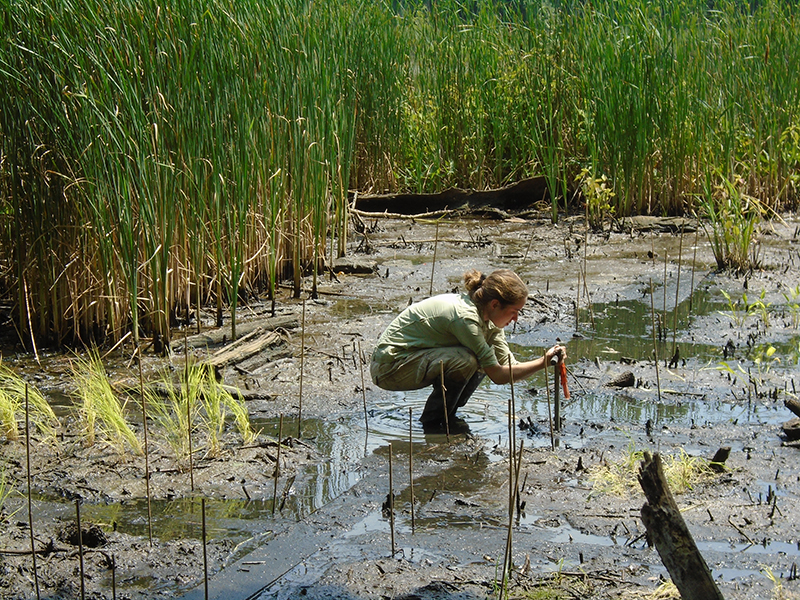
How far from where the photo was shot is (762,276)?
8.02 m

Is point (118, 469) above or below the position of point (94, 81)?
below

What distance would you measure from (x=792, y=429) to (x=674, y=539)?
233 cm

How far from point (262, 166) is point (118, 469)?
336cm

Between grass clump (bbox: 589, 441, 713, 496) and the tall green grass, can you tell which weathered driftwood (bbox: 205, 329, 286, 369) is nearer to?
the tall green grass

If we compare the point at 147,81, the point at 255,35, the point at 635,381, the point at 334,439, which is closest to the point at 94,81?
the point at 147,81

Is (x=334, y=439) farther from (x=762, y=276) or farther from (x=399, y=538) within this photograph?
(x=762, y=276)

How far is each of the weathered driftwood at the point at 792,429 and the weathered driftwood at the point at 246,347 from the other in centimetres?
323

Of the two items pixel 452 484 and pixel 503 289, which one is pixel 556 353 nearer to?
pixel 503 289

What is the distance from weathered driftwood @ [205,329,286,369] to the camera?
18.8 ft

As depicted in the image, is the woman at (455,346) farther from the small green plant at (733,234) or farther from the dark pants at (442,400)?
the small green plant at (733,234)

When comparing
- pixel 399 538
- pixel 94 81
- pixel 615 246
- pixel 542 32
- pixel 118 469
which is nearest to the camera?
pixel 399 538

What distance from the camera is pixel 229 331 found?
643 centimetres

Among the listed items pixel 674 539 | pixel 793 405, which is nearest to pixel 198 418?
pixel 674 539

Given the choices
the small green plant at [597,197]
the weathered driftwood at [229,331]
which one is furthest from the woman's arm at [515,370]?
the small green plant at [597,197]
